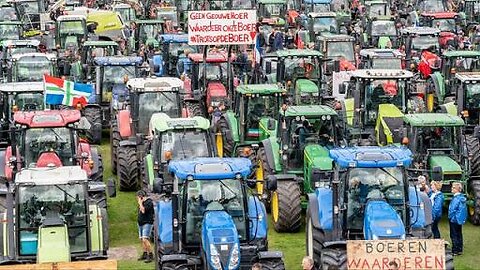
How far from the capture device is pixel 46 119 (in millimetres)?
22344

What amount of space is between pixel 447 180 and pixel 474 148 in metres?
2.21

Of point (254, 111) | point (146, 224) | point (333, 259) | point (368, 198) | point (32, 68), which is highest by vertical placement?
point (32, 68)

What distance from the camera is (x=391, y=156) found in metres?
18.1

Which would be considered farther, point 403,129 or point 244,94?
point 244,94

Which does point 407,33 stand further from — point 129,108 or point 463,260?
point 463,260

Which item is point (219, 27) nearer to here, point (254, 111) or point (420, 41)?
point (254, 111)

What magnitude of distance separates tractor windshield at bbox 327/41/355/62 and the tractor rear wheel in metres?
14.1

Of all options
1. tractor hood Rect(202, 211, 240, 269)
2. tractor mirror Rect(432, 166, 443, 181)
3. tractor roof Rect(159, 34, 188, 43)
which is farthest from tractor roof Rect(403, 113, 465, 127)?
tractor roof Rect(159, 34, 188, 43)

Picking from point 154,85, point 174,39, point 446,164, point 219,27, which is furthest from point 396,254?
point 174,39

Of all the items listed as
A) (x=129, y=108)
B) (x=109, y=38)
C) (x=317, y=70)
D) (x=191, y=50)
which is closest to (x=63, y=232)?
(x=129, y=108)

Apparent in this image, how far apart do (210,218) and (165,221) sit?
1.18 metres

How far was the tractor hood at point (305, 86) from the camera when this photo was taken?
95.6 ft

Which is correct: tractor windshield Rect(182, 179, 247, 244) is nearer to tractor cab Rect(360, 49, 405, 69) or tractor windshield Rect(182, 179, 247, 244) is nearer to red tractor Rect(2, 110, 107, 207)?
red tractor Rect(2, 110, 107, 207)

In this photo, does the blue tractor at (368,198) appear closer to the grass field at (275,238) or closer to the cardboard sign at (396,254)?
the cardboard sign at (396,254)
